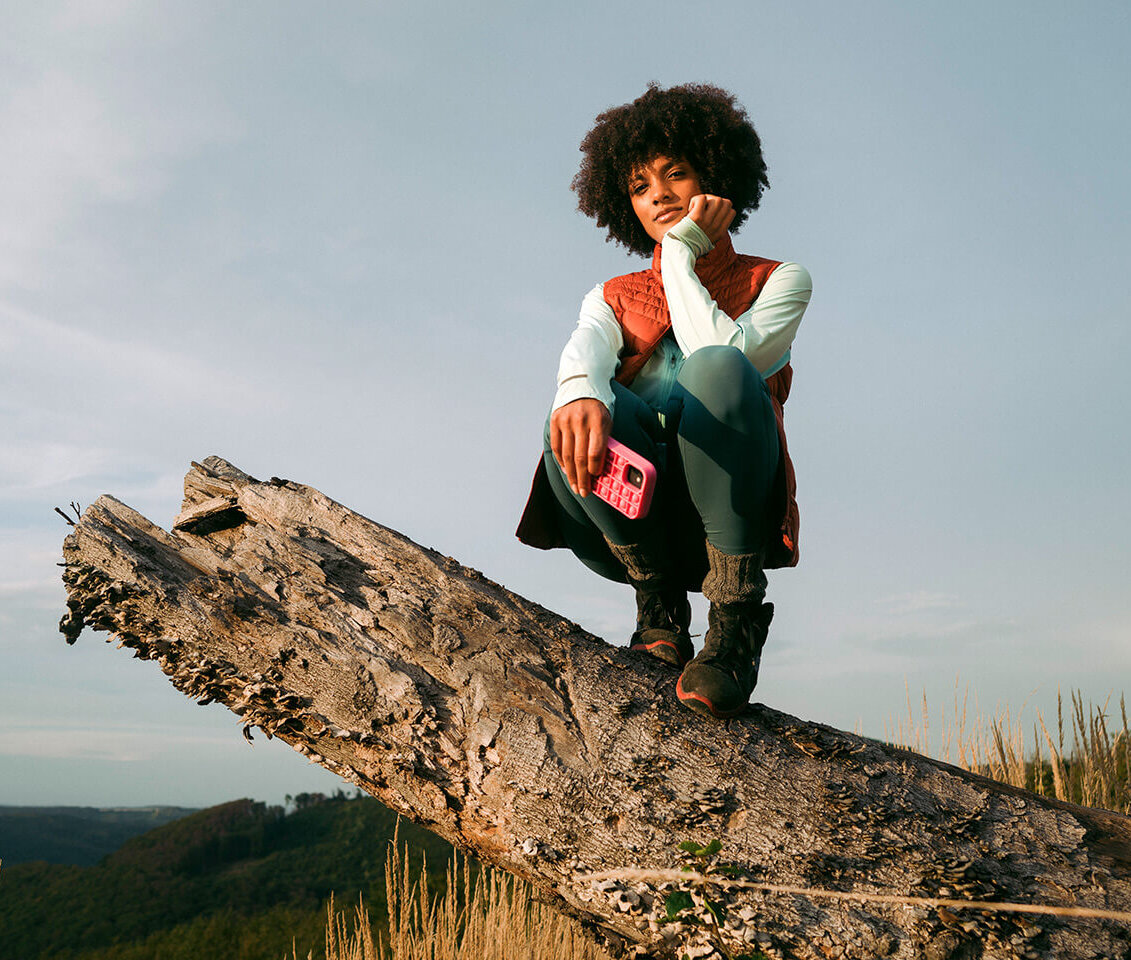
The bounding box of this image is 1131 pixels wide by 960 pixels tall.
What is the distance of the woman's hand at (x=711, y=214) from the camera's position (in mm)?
2000

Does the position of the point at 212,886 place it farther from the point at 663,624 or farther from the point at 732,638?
the point at 732,638

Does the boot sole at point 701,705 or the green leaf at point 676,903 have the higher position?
the boot sole at point 701,705

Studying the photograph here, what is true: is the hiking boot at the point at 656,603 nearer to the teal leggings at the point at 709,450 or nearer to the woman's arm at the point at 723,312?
the teal leggings at the point at 709,450

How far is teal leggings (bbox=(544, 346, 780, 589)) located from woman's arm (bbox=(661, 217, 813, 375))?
15cm

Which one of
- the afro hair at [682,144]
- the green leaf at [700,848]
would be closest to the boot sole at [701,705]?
the green leaf at [700,848]

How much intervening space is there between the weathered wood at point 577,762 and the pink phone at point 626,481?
0.42 metres

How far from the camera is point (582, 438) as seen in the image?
1677 millimetres

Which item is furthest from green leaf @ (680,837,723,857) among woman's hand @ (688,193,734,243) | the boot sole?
woman's hand @ (688,193,734,243)

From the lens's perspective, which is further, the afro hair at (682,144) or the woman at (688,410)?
the afro hair at (682,144)

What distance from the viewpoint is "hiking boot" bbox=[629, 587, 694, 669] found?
1.99 metres

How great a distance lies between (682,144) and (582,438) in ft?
4.21

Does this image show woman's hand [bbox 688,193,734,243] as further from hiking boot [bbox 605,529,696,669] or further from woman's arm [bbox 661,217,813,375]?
hiking boot [bbox 605,529,696,669]

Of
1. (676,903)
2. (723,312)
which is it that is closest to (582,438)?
(723,312)

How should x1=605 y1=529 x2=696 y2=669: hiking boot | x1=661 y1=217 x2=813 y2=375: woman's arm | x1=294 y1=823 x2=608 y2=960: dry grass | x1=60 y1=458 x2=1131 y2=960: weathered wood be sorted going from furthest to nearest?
x1=294 y1=823 x2=608 y2=960: dry grass < x1=605 y1=529 x2=696 y2=669: hiking boot < x1=661 y1=217 x2=813 y2=375: woman's arm < x1=60 y1=458 x2=1131 y2=960: weathered wood
